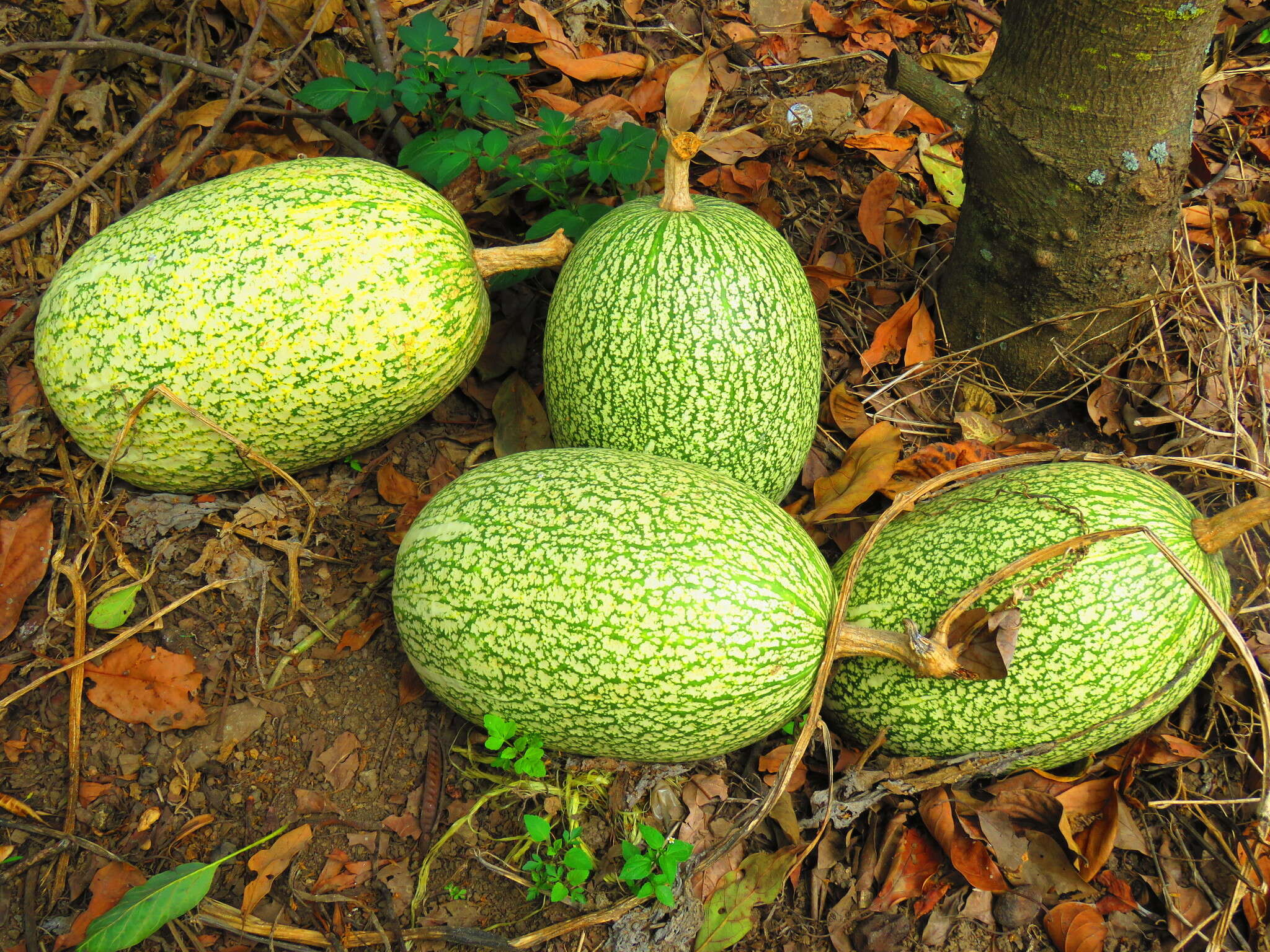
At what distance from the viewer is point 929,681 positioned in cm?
232

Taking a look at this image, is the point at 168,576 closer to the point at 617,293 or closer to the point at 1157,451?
the point at 617,293

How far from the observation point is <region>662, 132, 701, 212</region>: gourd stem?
8.74 ft

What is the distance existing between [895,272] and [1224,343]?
1.12m

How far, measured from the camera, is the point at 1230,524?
2.24m

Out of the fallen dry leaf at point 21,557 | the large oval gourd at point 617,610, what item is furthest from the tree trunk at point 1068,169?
the fallen dry leaf at point 21,557

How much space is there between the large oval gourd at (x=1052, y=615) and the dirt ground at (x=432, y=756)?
15 centimetres

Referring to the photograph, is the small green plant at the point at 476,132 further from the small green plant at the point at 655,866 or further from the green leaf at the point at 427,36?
the small green plant at the point at 655,866

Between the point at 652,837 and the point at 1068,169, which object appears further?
the point at 1068,169

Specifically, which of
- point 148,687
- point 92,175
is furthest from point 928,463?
point 92,175

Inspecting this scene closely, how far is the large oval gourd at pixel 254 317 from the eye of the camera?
244 centimetres

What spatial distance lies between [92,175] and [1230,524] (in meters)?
3.59

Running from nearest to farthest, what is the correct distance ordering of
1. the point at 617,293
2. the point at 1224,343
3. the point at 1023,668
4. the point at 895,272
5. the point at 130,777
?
the point at 1023,668 < the point at 130,777 < the point at 617,293 < the point at 1224,343 < the point at 895,272

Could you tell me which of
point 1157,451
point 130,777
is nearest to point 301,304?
point 130,777

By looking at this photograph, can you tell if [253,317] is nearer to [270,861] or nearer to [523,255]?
[523,255]
